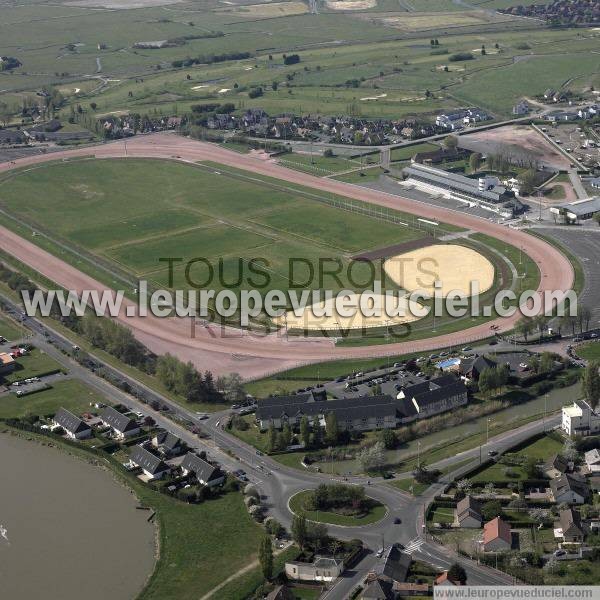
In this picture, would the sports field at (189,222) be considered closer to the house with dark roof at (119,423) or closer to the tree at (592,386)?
the house with dark roof at (119,423)

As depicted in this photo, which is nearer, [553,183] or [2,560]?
[2,560]

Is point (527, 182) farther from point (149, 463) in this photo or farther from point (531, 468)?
point (149, 463)

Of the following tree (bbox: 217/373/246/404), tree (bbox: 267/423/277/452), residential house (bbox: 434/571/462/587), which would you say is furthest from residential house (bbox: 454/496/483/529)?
tree (bbox: 217/373/246/404)

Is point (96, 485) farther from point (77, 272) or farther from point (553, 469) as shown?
point (77, 272)

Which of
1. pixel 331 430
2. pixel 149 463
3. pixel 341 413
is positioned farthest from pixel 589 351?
pixel 149 463

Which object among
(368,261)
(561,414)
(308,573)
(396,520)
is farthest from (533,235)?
(308,573)

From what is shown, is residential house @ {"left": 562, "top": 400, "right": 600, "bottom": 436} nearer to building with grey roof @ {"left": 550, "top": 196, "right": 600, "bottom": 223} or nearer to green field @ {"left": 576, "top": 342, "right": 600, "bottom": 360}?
green field @ {"left": 576, "top": 342, "right": 600, "bottom": 360}
